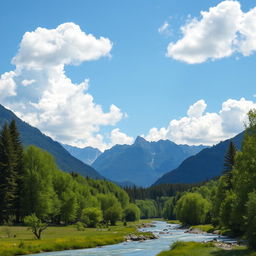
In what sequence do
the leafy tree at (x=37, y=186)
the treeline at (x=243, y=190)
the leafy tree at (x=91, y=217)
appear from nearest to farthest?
the treeline at (x=243, y=190)
the leafy tree at (x=37, y=186)
the leafy tree at (x=91, y=217)

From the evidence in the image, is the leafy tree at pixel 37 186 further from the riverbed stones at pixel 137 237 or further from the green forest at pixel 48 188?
the riverbed stones at pixel 137 237

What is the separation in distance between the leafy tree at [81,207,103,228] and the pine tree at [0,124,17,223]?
25.7 meters

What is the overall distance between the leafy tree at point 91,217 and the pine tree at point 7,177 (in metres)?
25.7

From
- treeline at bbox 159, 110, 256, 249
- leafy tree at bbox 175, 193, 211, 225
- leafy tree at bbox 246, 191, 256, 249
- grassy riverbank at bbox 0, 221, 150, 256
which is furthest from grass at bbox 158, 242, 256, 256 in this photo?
leafy tree at bbox 175, 193, 211, 225

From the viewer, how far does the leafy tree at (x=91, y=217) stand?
11581 cm

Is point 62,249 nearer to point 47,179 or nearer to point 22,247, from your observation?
point 22,247

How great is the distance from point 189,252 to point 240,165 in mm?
15292

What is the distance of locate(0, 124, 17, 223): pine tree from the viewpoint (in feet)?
289

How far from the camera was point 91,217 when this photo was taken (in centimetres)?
11800

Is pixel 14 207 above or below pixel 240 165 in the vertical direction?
below

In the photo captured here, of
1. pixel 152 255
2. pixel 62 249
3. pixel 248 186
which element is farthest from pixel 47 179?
pixel 248 186

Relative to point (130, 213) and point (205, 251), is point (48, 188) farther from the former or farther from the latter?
point (130, 213)

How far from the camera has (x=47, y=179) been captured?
101 metres

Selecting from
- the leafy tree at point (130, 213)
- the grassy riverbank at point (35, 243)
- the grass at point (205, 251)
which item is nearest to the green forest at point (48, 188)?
the grassy riverbank at point (35, 243)
